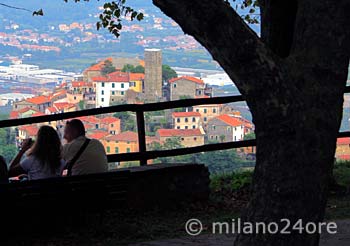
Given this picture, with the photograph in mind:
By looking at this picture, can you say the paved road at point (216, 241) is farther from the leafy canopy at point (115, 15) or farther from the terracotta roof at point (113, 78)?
the terracotta roof at point (113, 78)

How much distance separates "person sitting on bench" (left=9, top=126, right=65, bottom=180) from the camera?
848cm

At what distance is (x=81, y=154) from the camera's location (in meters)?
8.84

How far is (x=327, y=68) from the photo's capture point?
16.4ft

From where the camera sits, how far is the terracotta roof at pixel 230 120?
47.8 feet

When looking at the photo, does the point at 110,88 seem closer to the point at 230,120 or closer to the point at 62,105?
the point at 62,105

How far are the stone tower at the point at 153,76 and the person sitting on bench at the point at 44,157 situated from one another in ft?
36.0

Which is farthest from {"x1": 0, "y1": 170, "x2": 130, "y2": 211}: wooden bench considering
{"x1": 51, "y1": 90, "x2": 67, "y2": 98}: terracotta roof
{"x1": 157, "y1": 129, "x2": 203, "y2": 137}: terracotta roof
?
{"x1": 51, "y1": 90, "x2": 67, "y2": 98}: terracotta roof

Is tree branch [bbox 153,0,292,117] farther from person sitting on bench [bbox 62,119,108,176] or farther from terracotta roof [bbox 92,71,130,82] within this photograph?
terracotta roof [bbox 92,71,130,82]

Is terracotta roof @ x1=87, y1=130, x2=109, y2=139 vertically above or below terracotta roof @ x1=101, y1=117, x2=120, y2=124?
below

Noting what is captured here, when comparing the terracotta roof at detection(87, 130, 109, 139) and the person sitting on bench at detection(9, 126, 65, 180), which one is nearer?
the person sitting on bench at detection(9, 126, 65, 180)

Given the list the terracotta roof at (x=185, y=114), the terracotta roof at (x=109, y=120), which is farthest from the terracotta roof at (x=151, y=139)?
the terracotta roof at (x=185, y=114)

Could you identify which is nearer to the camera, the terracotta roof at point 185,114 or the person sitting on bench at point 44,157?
the person sitting on bench at point 44,157

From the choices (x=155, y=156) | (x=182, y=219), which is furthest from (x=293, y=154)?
(x=155, y=156)

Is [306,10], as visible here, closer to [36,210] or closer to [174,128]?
[36,210]
